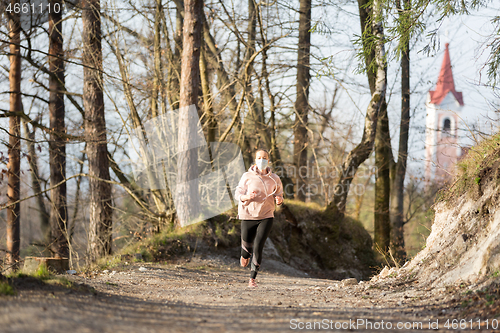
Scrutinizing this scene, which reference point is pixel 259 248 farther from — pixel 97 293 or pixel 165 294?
pixel 97 293

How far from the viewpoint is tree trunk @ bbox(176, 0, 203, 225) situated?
10.1 m

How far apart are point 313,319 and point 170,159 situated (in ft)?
25.2

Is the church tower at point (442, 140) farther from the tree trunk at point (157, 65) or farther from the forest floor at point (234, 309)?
the tree trunk at point (157, 65)

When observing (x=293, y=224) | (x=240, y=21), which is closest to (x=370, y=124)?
(x=293, y=224)

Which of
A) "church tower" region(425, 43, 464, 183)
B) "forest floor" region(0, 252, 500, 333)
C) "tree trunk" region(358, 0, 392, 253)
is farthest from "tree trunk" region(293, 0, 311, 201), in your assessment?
"forest floor" region(0, 252, 500, 333)

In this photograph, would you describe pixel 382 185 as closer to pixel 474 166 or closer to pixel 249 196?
pixel 474 166

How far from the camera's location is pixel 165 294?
5.39 m

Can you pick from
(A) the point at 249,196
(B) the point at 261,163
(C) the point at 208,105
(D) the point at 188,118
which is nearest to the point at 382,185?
(C) the point at 208,105

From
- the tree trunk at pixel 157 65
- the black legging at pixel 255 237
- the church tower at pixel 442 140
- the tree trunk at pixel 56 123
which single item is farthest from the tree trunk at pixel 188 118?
the church tower at pixel 442 140

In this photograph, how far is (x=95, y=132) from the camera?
10938 millimetres

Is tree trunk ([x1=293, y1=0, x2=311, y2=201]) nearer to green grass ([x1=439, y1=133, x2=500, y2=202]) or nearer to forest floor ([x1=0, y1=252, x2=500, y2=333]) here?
green grass ([x1=439, y1=133, x2=500, y2=202])

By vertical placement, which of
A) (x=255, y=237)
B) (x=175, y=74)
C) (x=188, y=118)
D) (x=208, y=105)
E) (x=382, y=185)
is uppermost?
(x=175, y=74)

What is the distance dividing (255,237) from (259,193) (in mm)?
775

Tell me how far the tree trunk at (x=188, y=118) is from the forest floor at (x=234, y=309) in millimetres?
4158
